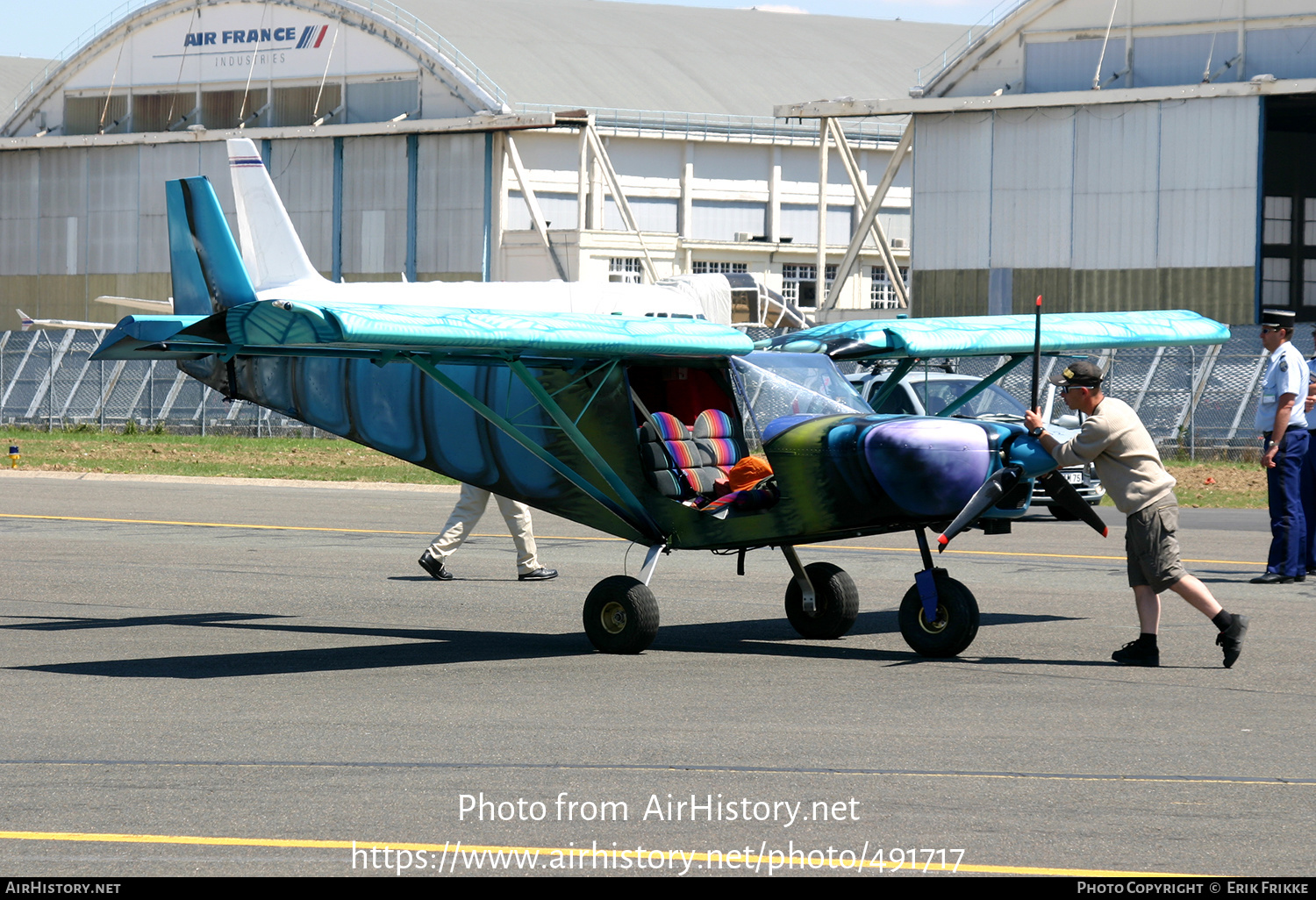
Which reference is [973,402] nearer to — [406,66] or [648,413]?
[648,413]

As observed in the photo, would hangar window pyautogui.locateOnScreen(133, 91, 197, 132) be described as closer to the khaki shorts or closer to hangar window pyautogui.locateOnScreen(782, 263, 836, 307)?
hangar window pyautogui.locateOnScreen(782, 263, 836, 307)

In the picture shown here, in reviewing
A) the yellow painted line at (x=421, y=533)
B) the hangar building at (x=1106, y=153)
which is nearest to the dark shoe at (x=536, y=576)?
the yellow painted line at (x=421, y=533)

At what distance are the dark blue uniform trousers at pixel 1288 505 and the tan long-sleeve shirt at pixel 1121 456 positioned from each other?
476 cm

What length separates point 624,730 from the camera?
7984 millimetres

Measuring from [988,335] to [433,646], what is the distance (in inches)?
186

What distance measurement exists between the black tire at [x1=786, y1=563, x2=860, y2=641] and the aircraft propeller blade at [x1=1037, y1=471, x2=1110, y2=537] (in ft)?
5.96

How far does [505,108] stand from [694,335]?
39.6 m

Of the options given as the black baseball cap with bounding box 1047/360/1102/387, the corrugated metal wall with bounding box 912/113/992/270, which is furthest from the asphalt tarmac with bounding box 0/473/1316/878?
the corrugated metal wall with bounding box 912/113/992/270

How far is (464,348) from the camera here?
32.7 ft

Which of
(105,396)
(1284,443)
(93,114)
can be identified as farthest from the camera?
(93,114)

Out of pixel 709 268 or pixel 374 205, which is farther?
pixel 709 268

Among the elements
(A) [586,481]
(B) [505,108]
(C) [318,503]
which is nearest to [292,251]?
(C) [318,503]

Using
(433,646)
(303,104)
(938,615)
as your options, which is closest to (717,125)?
(303,104)

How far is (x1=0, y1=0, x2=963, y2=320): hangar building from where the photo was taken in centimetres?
5025
